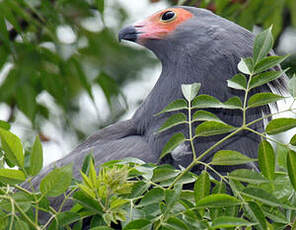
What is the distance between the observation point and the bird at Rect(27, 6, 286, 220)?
331 centimetres

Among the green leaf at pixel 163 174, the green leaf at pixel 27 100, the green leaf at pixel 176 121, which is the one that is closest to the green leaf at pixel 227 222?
the green leaf at pixel 163 174

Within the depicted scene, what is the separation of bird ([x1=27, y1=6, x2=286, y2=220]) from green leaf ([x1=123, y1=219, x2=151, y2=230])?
3.96 feet

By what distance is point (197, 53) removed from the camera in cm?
359

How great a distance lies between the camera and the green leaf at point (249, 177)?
77.7 inches

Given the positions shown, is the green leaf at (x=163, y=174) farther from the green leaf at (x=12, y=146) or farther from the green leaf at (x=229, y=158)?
the green leaf at (x=12, y=146)

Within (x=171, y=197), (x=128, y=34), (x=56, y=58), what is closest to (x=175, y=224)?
(x=171, y=197)

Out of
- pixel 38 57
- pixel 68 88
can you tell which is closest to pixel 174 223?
pixel 38 57

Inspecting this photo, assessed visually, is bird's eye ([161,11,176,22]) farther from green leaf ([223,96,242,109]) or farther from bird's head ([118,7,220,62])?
green leaf ([223,96,242,109])

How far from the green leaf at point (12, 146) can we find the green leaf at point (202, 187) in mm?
551

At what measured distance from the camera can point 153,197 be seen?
2.00m

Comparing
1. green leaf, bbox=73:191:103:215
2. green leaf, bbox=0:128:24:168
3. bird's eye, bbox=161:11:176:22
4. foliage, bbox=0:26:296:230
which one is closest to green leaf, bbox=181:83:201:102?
foliage, bbox=0:26:296:230

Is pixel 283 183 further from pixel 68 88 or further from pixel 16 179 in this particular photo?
Answer: pixel 68 88

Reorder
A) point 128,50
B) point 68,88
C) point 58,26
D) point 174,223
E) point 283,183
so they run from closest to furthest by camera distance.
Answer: point 174,223, point 283,183, point 58,26, point 68,88, point 128,50

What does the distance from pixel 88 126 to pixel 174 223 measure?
466cm
